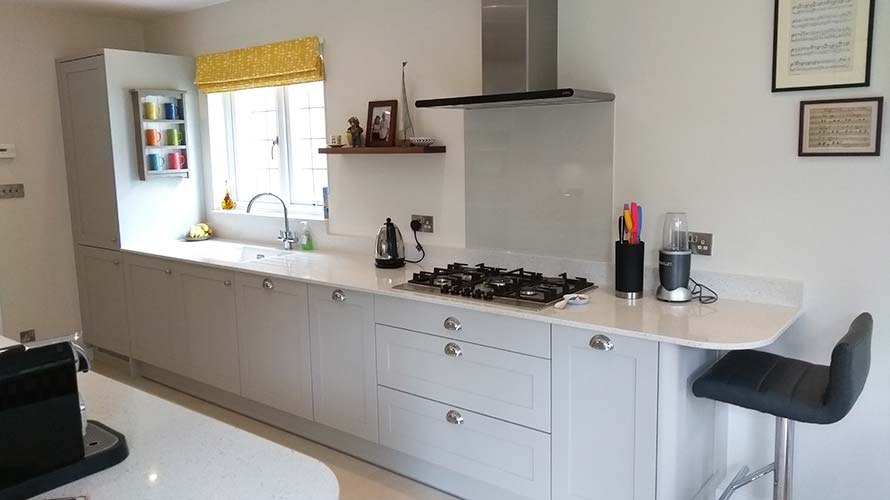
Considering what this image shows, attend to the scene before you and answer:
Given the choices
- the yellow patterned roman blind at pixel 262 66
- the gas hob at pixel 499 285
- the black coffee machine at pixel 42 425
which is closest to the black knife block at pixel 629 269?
the gas hob at pixel 499 285

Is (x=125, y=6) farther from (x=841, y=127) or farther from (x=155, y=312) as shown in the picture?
(x=841, y=127)

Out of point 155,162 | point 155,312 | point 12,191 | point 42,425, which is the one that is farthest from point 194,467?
point 12,191

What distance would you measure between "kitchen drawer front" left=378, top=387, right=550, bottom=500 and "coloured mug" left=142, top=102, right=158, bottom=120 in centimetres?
262

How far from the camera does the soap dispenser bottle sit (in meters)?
4.12

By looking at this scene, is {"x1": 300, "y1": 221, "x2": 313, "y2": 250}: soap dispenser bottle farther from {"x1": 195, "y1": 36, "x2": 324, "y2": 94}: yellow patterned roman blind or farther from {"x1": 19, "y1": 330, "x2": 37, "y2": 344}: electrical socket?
{"x1": 19, "y1": 330, "x2": 37, "y2": 344}: electrical socket

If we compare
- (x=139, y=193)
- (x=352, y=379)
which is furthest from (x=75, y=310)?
(x=352, y=379)

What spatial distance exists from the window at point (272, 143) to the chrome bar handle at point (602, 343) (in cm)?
233

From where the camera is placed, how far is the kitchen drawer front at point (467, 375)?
250cm

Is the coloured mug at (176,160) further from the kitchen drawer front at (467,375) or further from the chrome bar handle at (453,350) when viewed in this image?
the chrome bar handle at (453,350)

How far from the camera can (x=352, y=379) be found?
312cm

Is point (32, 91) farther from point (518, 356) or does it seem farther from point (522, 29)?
point (518, 356)

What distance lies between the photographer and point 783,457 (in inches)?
87.5

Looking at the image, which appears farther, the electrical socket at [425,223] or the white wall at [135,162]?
the white wall at [135,162]

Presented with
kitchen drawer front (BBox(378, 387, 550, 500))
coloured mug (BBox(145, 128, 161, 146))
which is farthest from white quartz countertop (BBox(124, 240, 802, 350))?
coloured mug (BBox(145, 128, 161, 146))
